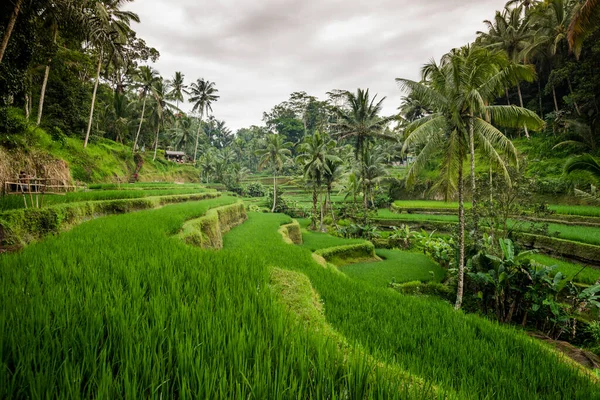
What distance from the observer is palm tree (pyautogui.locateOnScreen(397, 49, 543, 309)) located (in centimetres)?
779

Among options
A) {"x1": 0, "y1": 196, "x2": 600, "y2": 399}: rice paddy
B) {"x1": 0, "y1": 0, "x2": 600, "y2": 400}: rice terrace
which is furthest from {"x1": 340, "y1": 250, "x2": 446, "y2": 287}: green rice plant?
{"x1": 0, "y1": 196, "x2": 600, "y2": 399}: rice paddy

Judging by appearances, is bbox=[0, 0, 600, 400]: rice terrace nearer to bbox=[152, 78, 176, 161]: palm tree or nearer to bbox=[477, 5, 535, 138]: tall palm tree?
bbox=[477, 5, 535, 138]: tall palm tree

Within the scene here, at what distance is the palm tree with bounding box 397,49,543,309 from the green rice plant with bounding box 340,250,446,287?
3166 millimetres

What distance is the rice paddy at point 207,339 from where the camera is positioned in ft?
3.90

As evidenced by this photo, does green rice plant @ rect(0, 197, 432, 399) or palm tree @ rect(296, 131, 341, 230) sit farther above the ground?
palm tree @ rect(296, 131, 341, 230)

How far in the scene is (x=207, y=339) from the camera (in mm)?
1566

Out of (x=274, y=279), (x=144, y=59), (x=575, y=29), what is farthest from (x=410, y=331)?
(x=144, y=59)

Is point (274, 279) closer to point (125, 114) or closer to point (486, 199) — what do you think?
point (486, 199)

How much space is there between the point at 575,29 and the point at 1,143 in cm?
1821

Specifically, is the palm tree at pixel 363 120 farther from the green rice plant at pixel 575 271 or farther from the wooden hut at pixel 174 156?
the wooden hut at pixel 174 156

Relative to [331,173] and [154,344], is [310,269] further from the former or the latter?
[331,173]

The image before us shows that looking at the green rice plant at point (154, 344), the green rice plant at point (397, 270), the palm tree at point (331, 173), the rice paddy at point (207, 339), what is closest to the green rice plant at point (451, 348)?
the rice paddy at point (207, 339)

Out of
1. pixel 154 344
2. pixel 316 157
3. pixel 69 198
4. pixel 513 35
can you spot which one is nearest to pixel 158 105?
pixel 316 157

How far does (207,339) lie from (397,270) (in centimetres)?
1238
